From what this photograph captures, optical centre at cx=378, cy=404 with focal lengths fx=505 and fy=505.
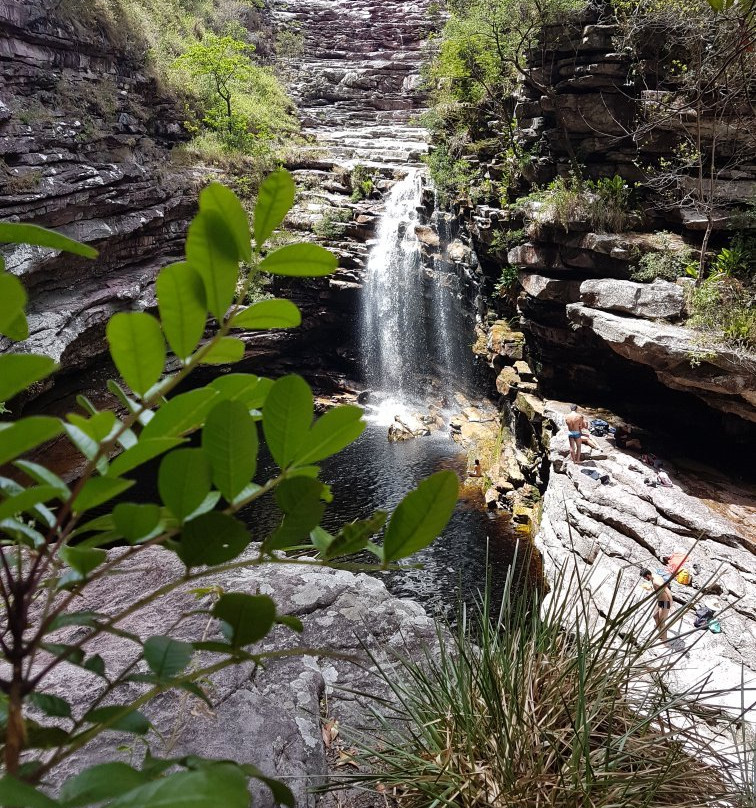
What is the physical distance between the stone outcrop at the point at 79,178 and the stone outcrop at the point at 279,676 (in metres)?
7.16

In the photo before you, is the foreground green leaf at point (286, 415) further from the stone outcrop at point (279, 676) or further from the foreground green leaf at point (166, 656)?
the stone outcrop at point (279, 676)

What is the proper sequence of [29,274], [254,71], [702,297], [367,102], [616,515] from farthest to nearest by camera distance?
1. [367,102]
2. [254,71]
3. [29,274]
4. [702,297]
5. [616,515]

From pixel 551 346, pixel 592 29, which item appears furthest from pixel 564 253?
pixel 592 29

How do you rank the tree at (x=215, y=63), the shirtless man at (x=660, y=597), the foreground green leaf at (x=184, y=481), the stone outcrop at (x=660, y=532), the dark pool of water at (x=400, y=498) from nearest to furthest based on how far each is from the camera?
the foreground green leaf at (x=184, y=481) < the shirtless man at (x=660, y=597) < the stone outcrop at (x=660, y=532) < the dark pool of water at (x=400, y=498) < the tree at (x=215, y=63)

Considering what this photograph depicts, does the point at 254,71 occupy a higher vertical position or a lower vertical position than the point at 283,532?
higher

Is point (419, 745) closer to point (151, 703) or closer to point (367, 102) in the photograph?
point (151, 703)

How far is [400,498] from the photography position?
21.3 feet

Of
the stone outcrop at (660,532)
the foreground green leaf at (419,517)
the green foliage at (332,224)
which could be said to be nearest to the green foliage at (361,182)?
the green foliage at (332,224)

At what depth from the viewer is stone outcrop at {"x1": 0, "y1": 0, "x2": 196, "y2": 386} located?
7.98 meters

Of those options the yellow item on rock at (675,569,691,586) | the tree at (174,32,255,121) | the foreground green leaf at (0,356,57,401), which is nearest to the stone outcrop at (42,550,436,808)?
the foreground green leaf at (0,356,57,401)

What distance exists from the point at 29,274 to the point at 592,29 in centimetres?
933

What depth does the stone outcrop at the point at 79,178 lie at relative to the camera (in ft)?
26.2

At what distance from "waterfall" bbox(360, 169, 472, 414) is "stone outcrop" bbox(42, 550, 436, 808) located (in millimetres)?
10216

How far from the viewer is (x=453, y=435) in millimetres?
10422
